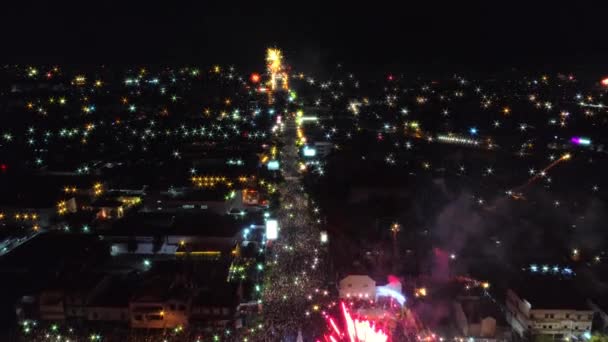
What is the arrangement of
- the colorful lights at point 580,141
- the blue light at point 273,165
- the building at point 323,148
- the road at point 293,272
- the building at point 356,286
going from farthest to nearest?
the colorful lights at point 580,141, the building at point 323,148, the blue light at point 273,165, the building at point 356,286, the road at point 293,272

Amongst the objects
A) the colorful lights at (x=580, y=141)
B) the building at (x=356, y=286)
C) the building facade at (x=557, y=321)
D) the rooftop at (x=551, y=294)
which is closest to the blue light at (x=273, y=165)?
the building at (x=356, y=286)

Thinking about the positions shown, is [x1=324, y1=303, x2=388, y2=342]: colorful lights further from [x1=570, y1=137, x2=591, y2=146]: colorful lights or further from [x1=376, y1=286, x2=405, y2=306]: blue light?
[x1=570, y1=137, x2=591, y2=146]: colorful lights

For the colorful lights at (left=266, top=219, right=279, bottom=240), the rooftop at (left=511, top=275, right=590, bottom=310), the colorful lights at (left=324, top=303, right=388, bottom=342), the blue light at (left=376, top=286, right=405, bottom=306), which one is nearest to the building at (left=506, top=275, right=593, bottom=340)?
the rooftop at (left=511, top=275, right=590, bottom=310)

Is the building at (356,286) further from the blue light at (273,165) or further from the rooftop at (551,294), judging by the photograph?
the blue light at (273,165)

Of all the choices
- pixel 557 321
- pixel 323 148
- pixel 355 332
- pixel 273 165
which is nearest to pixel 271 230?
pixel 355 332

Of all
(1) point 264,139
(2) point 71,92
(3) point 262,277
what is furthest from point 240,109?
(3) point 262,277

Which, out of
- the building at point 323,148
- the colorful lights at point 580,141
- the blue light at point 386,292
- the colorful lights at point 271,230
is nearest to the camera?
the blue light at point 386,292

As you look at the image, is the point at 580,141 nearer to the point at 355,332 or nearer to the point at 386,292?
the point at 386,292

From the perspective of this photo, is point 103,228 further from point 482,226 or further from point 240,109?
point 240,109

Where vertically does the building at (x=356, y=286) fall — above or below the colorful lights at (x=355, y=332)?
above
